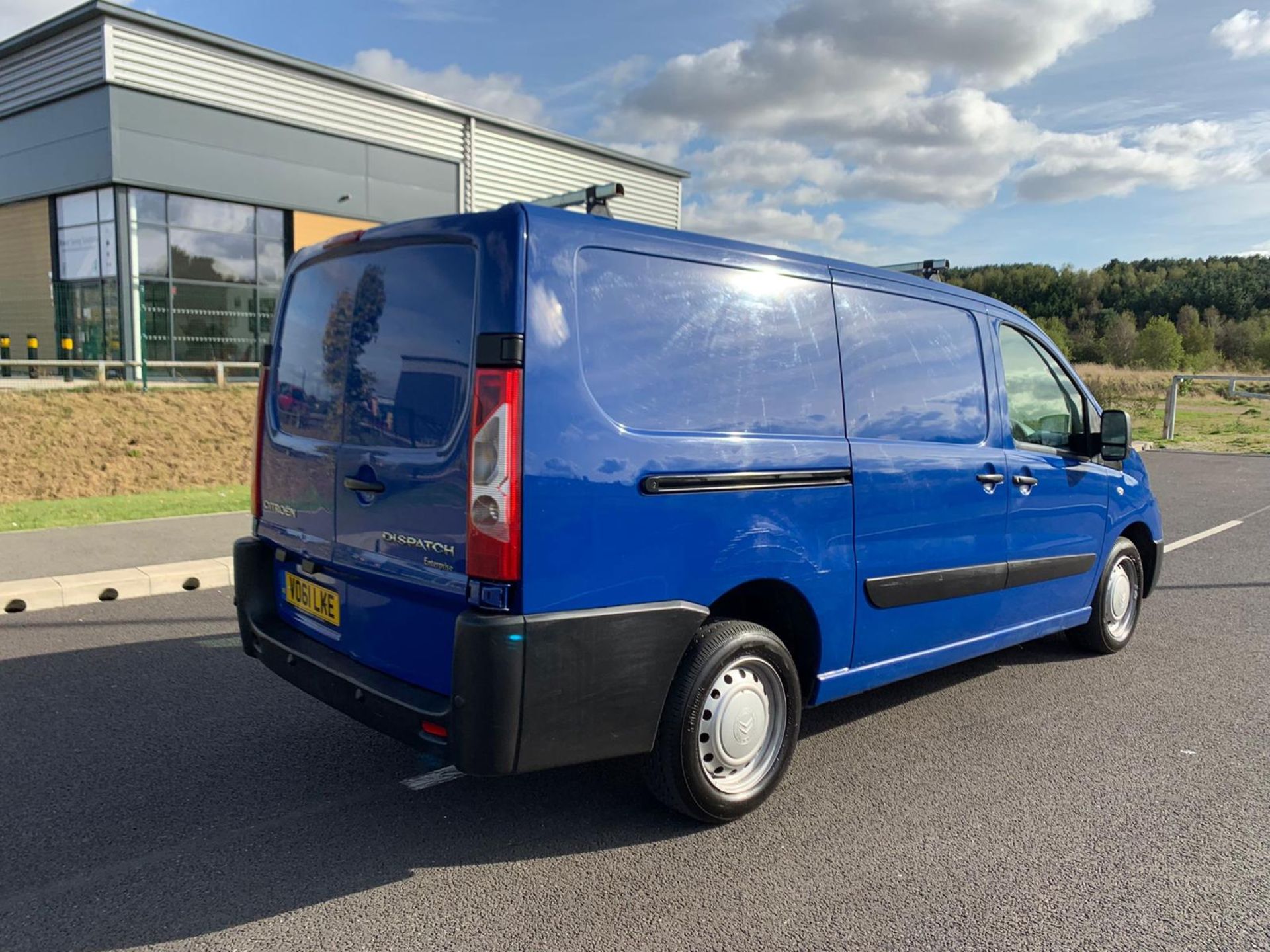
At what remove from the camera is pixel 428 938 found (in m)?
2.64

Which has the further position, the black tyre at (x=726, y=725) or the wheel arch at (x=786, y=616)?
the wheel arch at (x=786, y=616)

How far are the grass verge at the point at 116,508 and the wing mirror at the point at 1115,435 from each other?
783 cm

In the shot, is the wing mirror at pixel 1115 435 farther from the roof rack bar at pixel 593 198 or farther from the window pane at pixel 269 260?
the window pane at pixel 269 260

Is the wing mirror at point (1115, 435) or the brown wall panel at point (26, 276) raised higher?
the brown wall panel at point (26, 276)

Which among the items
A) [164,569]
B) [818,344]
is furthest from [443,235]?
[164,569]

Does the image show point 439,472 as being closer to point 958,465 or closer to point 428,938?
point 428,938

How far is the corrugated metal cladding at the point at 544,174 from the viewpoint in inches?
1097

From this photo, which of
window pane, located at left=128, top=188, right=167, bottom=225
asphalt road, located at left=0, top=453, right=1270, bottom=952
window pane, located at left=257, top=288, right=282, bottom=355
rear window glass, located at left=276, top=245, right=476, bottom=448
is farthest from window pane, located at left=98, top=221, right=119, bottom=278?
A: rear window glass, located at left=276, top=245, right=476, bottom=448

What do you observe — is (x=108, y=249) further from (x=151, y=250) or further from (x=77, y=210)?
(x=77, y=210)

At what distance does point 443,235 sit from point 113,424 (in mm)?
12664

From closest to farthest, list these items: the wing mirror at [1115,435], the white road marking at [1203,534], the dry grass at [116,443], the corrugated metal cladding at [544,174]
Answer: the wing mirror at [1115,435]
the white road marking at [1203,534]
the dry grass at [116,443]
the corrugated metal cladding at [544,174]

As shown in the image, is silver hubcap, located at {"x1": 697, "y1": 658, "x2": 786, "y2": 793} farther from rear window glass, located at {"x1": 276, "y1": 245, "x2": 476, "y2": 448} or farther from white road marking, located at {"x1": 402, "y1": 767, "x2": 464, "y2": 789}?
rear window glass, located at {"x1": 276, "y1": 245, "x2": 476, "y2": 448}

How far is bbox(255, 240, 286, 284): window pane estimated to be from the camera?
75.5 ft

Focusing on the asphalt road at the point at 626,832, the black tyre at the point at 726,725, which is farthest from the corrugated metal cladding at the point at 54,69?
the black tyre at the point at 726,725
